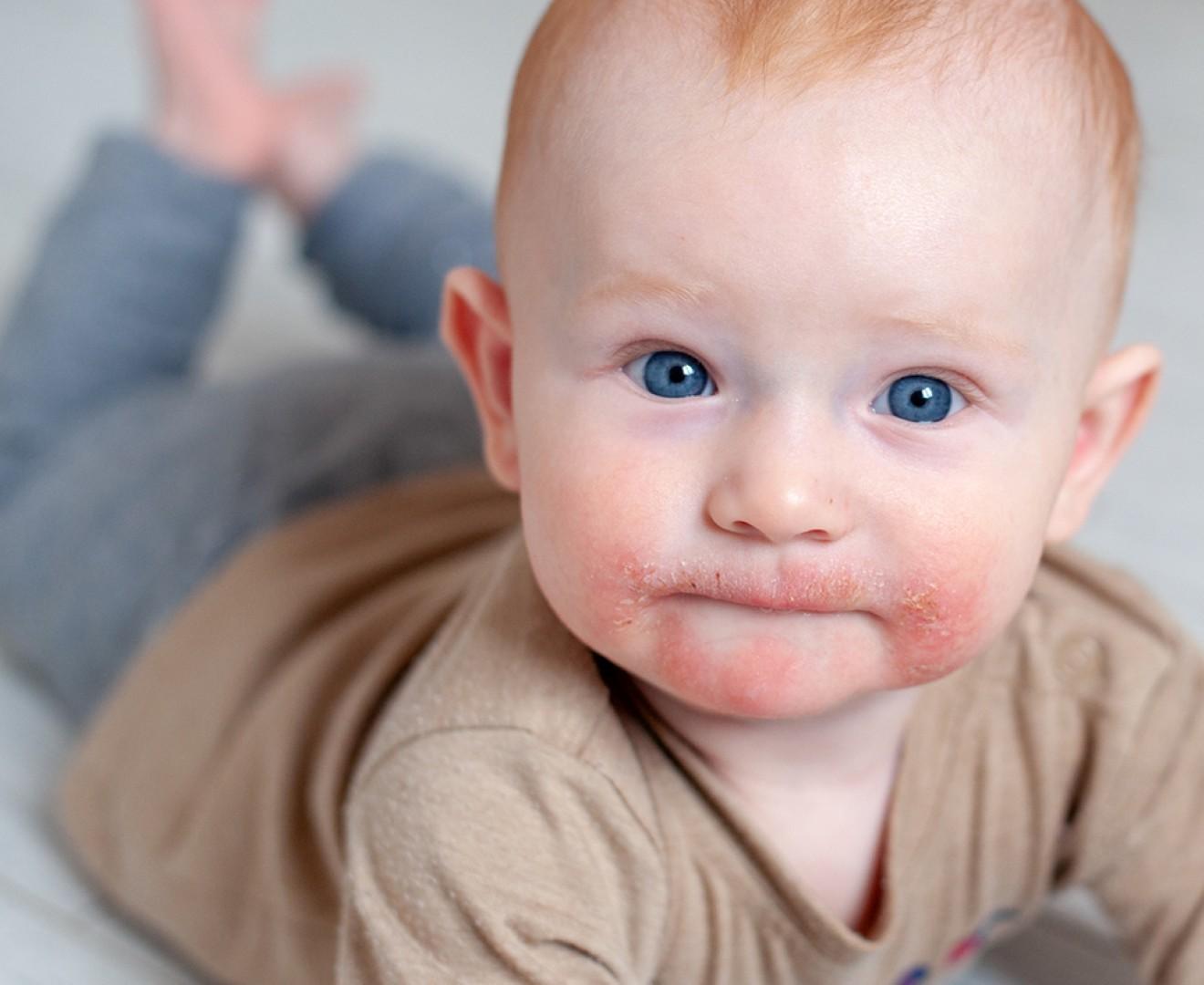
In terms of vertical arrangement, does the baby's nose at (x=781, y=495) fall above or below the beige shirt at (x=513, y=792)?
above

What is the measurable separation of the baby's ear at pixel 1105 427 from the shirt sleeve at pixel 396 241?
1.98 ft

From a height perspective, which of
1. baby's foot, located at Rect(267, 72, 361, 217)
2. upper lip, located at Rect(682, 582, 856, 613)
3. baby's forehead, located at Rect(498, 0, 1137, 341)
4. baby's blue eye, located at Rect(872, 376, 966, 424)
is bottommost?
baby's foot, located at Rect(267, 72, 361, 217)

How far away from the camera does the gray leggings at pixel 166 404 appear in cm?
99

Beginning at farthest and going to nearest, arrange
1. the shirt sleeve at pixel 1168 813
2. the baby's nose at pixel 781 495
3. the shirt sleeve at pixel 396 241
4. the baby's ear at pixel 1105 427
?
the shirt sleeve at pixel 396 241 → the shirt sleeve at pixel 1168 813 → the baby's ear at pixel 1105 427 → the baby's nose at pixel 781 495

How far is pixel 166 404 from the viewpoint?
109 cm

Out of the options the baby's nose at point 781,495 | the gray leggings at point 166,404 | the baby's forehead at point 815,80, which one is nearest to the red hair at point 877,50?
the baby's forehead at point 815,80

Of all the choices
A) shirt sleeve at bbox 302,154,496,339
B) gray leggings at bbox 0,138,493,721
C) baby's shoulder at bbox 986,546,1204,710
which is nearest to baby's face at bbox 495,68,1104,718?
baby's shoulder at bbox 986,546,1204,710

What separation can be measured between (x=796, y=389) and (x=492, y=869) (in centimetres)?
21

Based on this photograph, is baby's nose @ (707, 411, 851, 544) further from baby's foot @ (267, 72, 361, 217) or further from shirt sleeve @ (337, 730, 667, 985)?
baby's foot @ (267, 72, 361, 217)

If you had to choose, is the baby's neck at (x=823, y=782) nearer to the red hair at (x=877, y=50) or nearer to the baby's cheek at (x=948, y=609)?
the baby's cheek at (x=948, y=609)

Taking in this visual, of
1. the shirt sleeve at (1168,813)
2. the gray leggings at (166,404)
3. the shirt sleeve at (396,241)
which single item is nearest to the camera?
the shirt sleeve at (1168,813)

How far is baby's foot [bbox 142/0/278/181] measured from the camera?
1.23m

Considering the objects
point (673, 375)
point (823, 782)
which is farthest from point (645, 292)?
point (823, 782)

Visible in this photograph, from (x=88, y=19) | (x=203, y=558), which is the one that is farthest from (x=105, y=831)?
(x=88, y=19)
